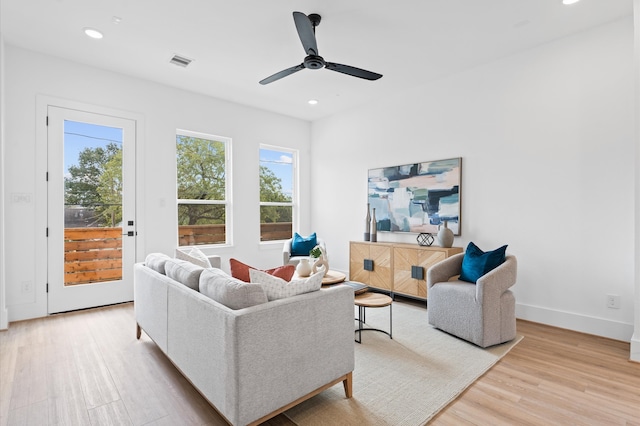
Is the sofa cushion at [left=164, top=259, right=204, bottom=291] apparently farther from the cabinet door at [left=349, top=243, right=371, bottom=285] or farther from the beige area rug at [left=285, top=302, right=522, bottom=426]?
the cabinet door at [left=349, top=243, right=371, bottom=285]

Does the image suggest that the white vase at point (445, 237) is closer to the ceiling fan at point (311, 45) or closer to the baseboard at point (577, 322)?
the baseboard at point (577, 322)

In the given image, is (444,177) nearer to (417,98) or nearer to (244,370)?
(417,98)

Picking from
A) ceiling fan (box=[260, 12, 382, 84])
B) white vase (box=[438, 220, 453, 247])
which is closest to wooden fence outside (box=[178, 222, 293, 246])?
ceiling fan (box=[260, 12, 382, 84])

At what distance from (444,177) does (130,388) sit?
12.8 feet

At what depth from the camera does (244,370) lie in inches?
60.6

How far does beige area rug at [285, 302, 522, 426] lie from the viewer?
1.88m

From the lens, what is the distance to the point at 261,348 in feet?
5.27

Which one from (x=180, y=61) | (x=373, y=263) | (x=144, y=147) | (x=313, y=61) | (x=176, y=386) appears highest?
(x=180, y=61)

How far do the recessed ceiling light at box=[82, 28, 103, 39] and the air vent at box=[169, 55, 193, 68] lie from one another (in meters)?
0.70

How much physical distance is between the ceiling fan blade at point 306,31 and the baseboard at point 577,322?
3422mm

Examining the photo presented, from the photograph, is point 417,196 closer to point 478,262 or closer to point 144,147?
point 478,262

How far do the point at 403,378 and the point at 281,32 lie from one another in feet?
10.5

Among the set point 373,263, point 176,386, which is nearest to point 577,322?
point 373,263

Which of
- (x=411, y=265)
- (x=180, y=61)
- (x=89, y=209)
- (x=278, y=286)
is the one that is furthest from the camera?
(x=411, y=265)
